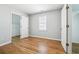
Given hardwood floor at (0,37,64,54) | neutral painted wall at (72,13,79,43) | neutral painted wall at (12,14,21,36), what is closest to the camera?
hardwood floor at (0,37,64,54)

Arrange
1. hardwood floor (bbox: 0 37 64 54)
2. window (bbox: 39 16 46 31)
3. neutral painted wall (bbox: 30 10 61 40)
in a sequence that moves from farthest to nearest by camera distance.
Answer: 1. window (bbox: 39 16 46 31)
2. neutral painted wall (bbox: 30 10 61 40)
3. hardwood floor (bbox: 0 37 64 54)

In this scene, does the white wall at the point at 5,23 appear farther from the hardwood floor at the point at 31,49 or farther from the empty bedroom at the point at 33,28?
the hardwood floor at the point at 31,49

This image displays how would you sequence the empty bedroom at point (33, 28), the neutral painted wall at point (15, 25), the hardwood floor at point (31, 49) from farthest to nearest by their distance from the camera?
the neutral painted wall at point (15, 25) < the empty bedroom at point (33, 28) < the hardwood floor at point (31, 49)

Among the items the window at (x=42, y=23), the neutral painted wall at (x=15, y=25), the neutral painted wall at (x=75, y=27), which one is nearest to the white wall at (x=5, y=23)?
the window at (x=42, y=23)

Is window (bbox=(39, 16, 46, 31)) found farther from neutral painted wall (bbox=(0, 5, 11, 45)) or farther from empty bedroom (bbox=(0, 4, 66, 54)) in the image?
neutral painted wall (bbox=(0, 5, 11, 45))

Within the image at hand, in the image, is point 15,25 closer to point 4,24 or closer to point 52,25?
point 4,24

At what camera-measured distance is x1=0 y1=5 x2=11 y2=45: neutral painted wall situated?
3.67 m

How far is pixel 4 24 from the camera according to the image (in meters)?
3.85

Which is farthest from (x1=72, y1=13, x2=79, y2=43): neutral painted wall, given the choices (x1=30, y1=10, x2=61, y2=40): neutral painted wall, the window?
the window

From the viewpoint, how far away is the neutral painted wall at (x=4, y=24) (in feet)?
12.1

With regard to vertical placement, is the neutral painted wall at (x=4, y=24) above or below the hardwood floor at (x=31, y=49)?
above

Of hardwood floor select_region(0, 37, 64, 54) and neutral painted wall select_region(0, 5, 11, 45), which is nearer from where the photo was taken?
hardwood floor select_region(0, 37, 64, 54)

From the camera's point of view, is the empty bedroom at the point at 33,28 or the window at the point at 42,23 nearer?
the empty bedroom at the point at 33,28
